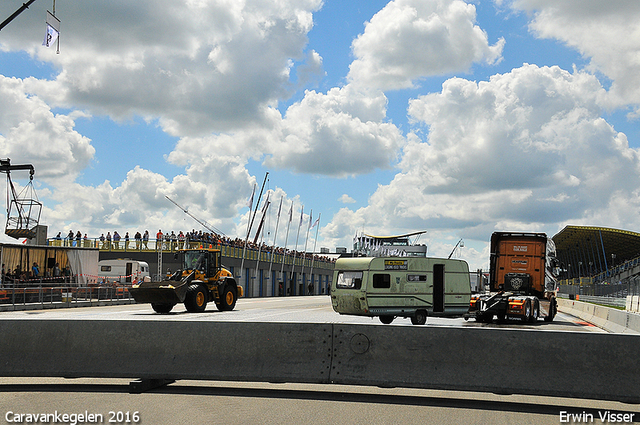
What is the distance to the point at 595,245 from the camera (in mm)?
107625

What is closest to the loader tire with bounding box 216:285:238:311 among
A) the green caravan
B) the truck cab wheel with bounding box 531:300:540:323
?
the green caravan

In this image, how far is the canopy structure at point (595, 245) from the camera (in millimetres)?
90894

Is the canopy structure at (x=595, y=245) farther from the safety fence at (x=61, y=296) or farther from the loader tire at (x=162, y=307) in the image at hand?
the loader tire at (x=162, y=307)

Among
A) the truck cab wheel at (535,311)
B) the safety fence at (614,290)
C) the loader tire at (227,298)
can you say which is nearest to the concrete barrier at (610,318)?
the truck cab wheel at (535,311)

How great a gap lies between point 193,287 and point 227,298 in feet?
9.17

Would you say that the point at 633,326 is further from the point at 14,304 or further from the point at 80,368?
the point at 14,304

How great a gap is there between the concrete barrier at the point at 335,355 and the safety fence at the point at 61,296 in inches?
937

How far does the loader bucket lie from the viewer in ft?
81.3

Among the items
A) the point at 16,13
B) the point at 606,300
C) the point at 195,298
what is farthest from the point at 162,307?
the point at 606,300

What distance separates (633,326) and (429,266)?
6093 millimetres

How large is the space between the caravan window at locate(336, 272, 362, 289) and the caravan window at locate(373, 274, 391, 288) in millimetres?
484

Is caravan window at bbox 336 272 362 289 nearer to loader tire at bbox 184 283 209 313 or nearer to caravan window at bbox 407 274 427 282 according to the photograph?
caravan window at bbox 407 274 427 282

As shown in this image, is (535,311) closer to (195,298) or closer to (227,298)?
(227,298)

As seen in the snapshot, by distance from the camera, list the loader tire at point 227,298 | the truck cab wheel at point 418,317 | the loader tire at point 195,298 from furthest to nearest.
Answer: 1. the loader tire at point 227,298
2. the loader tire at point 195,298
3. the truck cab wheel at point 418,317
